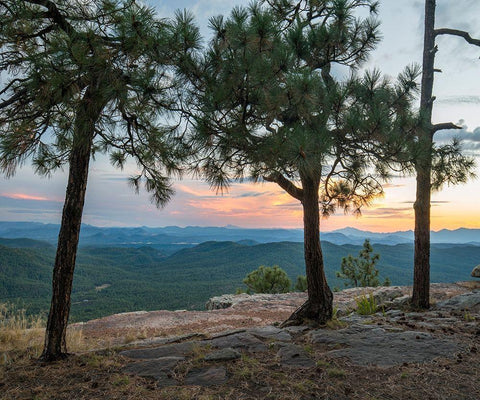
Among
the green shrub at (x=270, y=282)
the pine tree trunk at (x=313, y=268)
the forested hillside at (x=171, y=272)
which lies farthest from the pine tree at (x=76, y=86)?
the forested hillside at (x=171, y=272)

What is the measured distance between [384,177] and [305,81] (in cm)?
329

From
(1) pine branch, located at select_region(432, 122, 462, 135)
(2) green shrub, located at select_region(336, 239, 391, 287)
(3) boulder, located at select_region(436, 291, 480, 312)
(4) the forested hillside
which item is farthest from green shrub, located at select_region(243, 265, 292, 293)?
(4) the forested hillside

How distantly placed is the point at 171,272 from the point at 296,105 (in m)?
130

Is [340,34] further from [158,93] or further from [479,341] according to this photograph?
[479,341]

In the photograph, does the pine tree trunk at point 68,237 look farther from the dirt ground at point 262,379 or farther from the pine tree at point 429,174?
the pine tree at point 429,174

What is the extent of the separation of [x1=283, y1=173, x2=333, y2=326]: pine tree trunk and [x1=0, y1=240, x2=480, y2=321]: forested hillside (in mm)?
40619

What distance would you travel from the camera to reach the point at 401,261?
13575cm

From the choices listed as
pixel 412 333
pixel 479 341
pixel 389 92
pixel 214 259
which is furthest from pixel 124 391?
pixel 214 259

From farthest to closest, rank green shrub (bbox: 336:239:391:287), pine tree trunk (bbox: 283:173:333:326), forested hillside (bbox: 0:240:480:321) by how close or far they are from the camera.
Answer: forested hillside (bbox: 0:240:480:321) < green shrub (bbox: 336:239:391:287) < pine tree trunk (bbox: 283:173:333:326)

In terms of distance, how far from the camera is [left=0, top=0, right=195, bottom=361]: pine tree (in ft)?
11.6

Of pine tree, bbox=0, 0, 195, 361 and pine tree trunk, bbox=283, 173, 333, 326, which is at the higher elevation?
pine tree, bbox=0, 0, 195, 361

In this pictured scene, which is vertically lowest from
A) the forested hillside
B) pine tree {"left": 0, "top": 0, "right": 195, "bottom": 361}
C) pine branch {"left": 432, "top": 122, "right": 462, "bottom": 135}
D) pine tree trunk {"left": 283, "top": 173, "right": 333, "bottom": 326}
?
the forested hillside

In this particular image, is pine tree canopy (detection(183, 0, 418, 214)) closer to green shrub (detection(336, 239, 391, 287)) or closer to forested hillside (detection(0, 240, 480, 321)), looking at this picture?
green shrub (detection(336, 239, 391, 287))

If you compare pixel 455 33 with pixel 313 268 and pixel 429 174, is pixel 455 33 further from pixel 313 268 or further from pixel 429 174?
pixel 313 268
